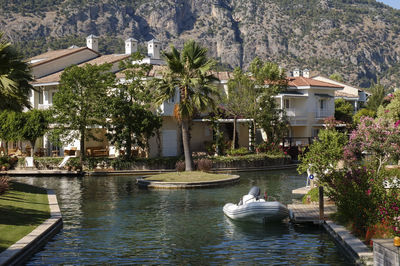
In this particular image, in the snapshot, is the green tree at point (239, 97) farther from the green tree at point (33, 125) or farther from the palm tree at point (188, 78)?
the green tree at point (33, 125)

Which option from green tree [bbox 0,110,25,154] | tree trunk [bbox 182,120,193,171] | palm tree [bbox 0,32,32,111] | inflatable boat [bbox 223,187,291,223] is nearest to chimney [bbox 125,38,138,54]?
green tree [bbox 0,110,25,154]

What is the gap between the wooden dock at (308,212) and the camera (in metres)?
21.2

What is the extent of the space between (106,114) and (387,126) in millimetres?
25664

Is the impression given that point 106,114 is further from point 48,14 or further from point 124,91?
point 48,14

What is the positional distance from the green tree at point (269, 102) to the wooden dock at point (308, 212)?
27.7 m

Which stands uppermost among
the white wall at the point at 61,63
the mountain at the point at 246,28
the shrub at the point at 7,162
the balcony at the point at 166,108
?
the mountain at the point at 246,28

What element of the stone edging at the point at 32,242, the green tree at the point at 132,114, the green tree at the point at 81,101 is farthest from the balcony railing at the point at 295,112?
the stone edging at the point at 32,242

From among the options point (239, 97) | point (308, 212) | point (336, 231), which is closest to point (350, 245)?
point (336, 231)

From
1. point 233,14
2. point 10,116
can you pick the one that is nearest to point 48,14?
point 233,14

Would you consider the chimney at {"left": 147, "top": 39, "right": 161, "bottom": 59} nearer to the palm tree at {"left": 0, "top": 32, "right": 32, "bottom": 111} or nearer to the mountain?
the palm tree at {"left": 0, "top": 32, "right": 32, "bottom": 111}

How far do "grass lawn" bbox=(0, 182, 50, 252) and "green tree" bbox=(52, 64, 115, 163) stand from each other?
53.6ft

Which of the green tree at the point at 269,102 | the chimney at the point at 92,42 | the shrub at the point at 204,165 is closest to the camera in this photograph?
the shrub at the point at 204,165

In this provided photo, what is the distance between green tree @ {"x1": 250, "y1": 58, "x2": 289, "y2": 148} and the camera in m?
51.7

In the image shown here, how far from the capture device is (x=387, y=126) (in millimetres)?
24734
